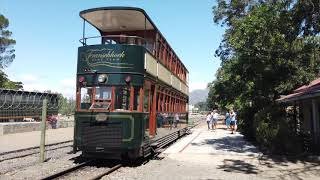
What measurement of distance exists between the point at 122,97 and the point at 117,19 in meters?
3.17

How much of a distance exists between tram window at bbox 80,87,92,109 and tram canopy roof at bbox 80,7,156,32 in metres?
2.65

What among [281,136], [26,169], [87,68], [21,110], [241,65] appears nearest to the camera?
[26,169]

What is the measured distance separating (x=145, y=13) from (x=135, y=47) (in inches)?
58.9

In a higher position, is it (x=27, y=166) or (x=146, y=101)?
(x=146, y=101)

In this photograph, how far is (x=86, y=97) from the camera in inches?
525

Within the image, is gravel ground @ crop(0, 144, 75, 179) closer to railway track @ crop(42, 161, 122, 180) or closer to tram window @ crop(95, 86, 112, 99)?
railway track @ crop(42, 161, 122, 180)

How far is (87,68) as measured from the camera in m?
13.3

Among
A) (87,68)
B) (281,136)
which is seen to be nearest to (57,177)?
(87,68)

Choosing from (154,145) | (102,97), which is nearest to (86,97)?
(102,97)

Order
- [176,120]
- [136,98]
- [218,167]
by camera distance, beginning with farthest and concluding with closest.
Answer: [176,120] → [218,167] → [136,98]

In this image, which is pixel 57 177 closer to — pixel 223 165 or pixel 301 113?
pixel 223 165

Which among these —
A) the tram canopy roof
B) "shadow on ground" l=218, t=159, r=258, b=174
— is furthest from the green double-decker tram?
"shadow on ground" l=218, t=159, r=258, b=174

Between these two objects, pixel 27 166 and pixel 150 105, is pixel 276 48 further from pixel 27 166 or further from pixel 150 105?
pixel 27 166

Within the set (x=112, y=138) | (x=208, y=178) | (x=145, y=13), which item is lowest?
(x=208, y=178)
